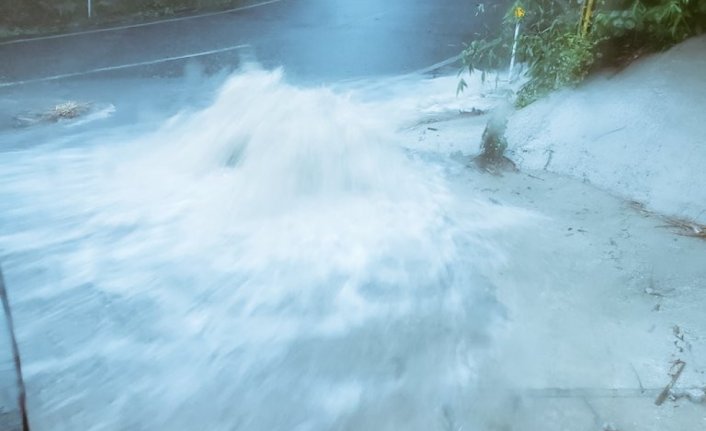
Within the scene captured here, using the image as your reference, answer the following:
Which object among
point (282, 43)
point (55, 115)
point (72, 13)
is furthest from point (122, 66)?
point (72, 13)

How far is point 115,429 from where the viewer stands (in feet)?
8.81

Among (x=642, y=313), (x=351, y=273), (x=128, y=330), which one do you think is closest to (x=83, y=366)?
(x=128, y=330)

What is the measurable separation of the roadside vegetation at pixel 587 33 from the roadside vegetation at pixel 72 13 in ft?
28.9

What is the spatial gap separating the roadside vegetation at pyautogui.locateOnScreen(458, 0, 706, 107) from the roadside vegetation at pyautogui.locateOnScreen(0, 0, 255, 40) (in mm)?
8818

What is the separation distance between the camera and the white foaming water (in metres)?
2.85

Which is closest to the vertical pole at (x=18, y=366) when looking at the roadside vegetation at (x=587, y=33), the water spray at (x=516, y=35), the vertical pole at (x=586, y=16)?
the roadside vegetation at (x=587, y=33)

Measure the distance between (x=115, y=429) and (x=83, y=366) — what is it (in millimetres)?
538

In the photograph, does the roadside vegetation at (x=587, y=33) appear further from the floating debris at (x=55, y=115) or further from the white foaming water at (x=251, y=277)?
the floating debris at (x=55, y=115)

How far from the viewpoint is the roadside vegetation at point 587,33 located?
16.4ft

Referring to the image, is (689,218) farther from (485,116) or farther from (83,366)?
(83,366)

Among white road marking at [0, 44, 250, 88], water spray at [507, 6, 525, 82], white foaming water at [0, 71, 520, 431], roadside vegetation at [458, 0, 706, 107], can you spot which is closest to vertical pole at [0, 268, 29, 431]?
white foaming water at [0, 71, 520, 431]

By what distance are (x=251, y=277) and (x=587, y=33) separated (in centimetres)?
397

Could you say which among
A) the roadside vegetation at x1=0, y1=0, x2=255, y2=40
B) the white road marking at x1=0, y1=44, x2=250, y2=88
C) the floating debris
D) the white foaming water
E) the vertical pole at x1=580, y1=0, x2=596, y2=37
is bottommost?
the white foaming water

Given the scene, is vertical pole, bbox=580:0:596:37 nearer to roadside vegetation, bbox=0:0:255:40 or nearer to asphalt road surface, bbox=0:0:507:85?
asphalt road surface, bbox=0:0:507:85
